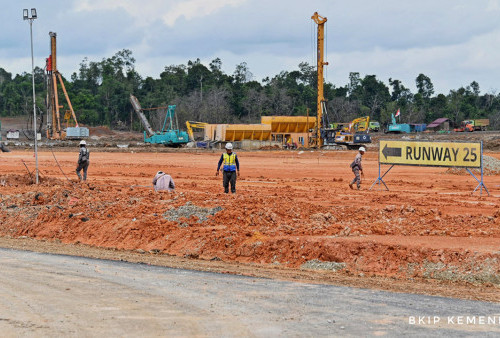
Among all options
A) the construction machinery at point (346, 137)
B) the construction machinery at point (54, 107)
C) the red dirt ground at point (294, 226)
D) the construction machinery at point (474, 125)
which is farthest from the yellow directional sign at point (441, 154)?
the construction machinery at point (474, 125)

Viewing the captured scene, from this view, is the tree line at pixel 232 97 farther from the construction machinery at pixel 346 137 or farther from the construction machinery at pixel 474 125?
the construction machinery at pixel 346 137

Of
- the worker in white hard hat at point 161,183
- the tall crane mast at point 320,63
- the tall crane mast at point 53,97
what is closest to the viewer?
the worker in white hard hat at point 161,183

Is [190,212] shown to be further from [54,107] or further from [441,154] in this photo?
[54,107]

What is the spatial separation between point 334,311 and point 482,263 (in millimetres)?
4169

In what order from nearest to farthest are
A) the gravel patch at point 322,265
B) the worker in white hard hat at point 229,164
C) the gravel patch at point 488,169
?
1. the gravel patch at point 322,265
2. the worker in white hard hat at point 229,164
3. the gravel patch at point 488,169

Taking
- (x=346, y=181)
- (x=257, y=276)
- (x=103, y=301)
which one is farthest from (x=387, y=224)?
(x=346, y=181)

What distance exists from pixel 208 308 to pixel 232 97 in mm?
88704

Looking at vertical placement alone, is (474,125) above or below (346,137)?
above

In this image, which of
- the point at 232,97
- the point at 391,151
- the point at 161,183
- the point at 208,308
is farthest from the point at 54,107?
the point at 208,308

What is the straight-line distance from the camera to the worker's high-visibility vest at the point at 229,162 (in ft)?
60.6

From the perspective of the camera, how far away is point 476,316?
823cm

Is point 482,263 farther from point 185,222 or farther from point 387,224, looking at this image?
point 185,222

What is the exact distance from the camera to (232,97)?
96312 millimetres

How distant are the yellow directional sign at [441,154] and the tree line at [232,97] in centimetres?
6720
